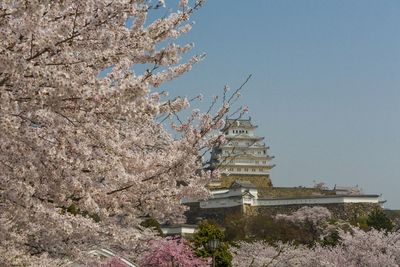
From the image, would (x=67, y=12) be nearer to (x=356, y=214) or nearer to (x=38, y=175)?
(x=38, y=175)

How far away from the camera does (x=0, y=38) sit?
3.64m

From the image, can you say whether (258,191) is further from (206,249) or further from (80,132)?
(80,132)

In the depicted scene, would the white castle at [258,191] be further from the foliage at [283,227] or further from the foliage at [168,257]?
the foliage at [168,257]

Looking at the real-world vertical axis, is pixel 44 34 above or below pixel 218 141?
above

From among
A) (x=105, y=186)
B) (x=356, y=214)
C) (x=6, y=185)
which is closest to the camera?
(x=6, y=185)

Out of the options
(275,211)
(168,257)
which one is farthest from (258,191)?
(168,257)

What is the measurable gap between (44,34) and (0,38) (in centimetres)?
29

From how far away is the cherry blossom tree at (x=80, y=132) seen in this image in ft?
12.0

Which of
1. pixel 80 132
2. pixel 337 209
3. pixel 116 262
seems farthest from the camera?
pixel 337 209

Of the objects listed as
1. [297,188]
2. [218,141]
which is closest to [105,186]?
[218,141]

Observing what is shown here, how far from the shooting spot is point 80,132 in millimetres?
4227

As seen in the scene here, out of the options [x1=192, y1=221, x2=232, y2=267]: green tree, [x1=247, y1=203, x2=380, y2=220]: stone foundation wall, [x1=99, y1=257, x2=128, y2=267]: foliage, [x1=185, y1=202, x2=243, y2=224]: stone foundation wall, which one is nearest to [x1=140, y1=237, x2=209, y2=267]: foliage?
[x1=192, y1=221, x2=232, y2=267]: green tree

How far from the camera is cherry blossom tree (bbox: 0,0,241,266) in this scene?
3666mm

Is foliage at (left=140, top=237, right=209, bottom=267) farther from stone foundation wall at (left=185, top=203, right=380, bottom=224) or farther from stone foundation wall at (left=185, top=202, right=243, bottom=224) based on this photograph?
stone foundation wall at (left=185, top=202, right=243, bottom=224)
